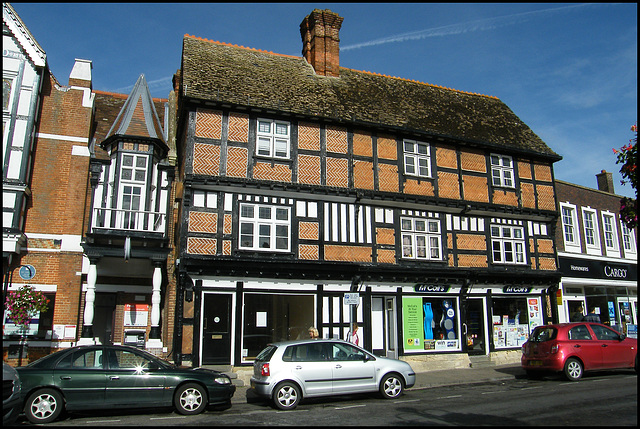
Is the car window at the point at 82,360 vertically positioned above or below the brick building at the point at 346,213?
A: below

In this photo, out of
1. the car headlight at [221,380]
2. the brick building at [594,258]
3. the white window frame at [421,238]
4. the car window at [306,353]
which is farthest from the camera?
the brick building at [594,258]

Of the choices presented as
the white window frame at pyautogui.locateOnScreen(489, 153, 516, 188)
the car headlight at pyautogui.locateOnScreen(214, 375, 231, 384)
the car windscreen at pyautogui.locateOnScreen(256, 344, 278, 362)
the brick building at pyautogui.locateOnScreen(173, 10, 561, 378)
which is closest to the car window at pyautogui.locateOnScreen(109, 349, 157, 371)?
the car headlight at pyautogui.locateOnScreen(214, 375, 231, 384)

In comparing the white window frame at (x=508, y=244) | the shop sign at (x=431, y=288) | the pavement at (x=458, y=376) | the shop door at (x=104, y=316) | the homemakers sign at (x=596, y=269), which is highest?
the white window frame at (x=508, y=244)

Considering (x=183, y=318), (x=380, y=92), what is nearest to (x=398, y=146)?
(x=380, y=92)

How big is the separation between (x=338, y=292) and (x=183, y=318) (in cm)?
529

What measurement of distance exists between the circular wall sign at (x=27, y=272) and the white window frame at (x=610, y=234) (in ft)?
83.3

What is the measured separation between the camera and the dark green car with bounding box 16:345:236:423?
966 centimetres

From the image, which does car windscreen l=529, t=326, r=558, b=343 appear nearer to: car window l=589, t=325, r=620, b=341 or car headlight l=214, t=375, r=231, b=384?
car window l=589, t=325, r=620, b=341

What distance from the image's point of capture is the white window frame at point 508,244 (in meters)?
20.3

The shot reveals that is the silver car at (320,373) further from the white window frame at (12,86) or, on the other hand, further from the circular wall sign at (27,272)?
the white window frame at (12,86)

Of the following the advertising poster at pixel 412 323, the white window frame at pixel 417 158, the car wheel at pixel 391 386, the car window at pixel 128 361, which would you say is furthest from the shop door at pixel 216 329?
the white window frame at pixel 417 158

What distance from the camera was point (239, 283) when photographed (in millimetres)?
16062

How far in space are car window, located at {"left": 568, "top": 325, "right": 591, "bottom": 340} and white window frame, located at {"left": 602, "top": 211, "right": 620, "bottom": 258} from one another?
40.2ft

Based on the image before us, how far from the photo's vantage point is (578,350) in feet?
46.5
